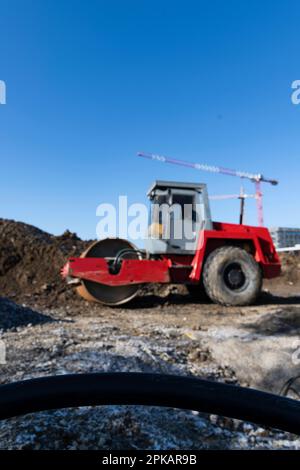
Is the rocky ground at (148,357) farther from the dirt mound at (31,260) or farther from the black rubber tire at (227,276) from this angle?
the dirt mound at (31,260)

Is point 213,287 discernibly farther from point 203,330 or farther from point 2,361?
point 2,361

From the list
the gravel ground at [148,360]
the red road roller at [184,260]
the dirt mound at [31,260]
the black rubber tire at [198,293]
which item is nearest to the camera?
the gravel ground at [148,360]

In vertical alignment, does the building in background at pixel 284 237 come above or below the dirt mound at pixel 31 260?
above

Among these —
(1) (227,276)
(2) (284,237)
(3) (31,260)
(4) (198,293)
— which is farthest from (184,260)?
(2) (284,237)

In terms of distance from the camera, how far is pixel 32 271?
1091cm

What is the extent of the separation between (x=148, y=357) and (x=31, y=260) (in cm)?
893

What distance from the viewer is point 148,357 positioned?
337 cm

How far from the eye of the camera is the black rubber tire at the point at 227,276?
750 cm

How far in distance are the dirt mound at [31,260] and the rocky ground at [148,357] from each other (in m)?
1.16

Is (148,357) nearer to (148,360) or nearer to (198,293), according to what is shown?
(148,360)

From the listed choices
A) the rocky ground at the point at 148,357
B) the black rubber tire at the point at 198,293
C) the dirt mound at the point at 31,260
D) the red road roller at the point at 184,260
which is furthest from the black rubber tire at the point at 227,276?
the dirt mound at the point at 31,260

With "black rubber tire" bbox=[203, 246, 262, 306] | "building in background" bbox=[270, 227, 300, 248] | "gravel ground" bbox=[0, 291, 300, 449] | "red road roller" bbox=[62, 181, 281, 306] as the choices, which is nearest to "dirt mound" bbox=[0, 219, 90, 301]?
"red road roller" bbox=[62, 181, 281, 306]

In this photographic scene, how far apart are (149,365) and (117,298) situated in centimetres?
485
